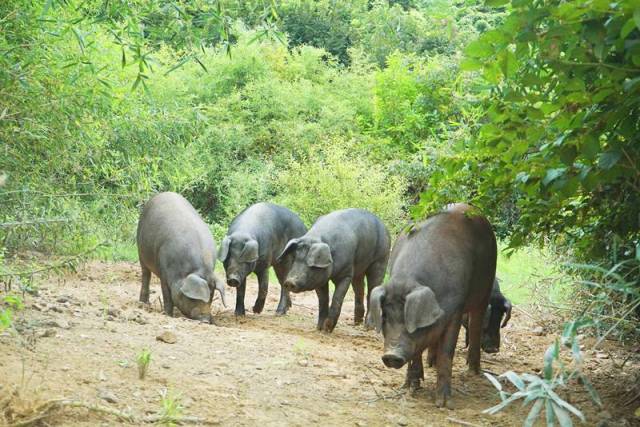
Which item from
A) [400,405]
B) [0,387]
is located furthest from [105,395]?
[400,405]

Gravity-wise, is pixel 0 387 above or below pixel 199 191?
above

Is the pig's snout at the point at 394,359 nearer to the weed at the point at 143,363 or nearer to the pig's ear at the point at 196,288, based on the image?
the weed at the point at 143,363

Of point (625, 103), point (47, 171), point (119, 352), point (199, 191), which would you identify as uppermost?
point (625, 103)

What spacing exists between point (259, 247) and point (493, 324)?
3.52 m

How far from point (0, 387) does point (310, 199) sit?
12.4 m

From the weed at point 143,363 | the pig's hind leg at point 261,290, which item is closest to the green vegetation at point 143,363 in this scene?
the weed at point 143,363

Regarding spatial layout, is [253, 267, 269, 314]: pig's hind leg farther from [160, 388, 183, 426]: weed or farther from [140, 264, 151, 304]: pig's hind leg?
[160, 388, 183, 426]: weed

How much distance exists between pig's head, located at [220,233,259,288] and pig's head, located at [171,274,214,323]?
3.33 ft

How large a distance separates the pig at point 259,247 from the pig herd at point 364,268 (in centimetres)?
1

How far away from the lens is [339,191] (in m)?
16.5

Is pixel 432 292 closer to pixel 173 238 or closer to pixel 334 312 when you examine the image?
pixel 334 312

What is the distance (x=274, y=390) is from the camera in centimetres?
591

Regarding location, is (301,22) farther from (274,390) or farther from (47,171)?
(274,390)

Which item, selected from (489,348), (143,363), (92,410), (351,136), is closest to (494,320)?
(489,348)
